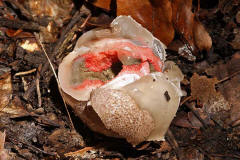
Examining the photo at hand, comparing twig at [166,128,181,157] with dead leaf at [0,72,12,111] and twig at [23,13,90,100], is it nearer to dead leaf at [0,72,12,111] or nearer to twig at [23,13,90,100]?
twig at [23,13,90,100]

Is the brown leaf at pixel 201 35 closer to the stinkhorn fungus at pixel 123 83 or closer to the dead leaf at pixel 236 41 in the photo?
the dead leaf at pixel 236 41

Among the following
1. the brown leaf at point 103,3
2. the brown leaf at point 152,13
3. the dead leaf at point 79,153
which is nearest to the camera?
the dead leaf at point 79,153

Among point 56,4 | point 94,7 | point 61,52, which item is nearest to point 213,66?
point 94,7

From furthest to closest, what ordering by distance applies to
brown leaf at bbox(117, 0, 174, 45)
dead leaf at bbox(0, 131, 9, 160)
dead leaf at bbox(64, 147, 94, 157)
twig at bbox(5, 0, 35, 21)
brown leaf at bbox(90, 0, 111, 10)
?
1. twig at bbox(5, 0, 35, 21)
2. brown leaf at bbox(90, 0, 111, 10)
3. brown leaf at bbox(117, 0, 174, 45)
4. dead leaf at bbox(64, 147, 94, 157)
5. dead leaf at bbox(0, 131, 9, 160)

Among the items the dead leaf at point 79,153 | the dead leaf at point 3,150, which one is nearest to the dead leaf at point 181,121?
the dead leaf at point 79,153

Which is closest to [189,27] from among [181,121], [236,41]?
[236,41]

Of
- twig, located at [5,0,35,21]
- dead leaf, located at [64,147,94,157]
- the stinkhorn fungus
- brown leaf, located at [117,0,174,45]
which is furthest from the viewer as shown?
twig, located at [5,0,35,21]

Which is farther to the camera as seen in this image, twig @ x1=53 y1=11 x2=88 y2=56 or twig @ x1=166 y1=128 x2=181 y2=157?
twig @ x1=53 y1=11 x2=88 y2=56

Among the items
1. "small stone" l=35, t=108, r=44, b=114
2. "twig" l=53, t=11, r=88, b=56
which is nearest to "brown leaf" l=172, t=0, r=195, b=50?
"twig" l=53, t=11, r=88, b=56

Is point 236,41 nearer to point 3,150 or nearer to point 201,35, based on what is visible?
point 201,35
